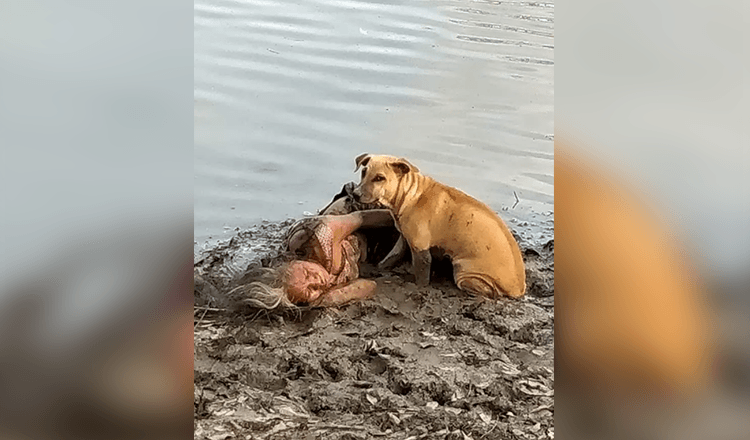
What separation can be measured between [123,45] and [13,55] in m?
0.20

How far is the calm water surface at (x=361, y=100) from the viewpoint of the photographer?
1441 mm

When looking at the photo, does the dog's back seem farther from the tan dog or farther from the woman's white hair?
the woman's white hair

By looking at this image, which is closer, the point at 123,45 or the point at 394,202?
the point at 123,45

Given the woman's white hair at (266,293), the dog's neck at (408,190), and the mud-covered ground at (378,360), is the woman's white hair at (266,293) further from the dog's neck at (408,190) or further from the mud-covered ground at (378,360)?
the dog's neck at (408,190)

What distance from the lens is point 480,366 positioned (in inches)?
58.1

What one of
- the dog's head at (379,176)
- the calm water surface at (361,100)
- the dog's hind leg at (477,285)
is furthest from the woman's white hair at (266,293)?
the dog's hind leg at (477,285)

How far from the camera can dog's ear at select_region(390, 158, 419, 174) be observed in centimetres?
148

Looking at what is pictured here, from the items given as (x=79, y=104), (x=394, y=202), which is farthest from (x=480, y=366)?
(x=79, y=104)

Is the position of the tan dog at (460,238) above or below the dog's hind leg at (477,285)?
above

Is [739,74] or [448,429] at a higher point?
[739,74]

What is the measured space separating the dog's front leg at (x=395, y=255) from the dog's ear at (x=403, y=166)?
0.14 metres

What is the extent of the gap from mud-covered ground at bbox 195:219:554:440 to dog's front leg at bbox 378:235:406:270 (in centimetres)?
2

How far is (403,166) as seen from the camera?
1479 mm

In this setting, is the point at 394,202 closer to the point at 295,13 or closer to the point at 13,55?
the point at 295,13
